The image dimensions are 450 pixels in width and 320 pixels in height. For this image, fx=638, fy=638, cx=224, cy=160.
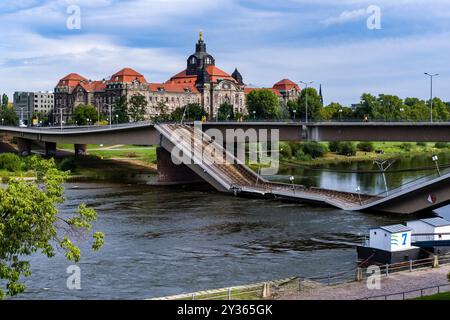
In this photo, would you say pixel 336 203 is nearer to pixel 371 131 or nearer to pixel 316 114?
pixel 371 131

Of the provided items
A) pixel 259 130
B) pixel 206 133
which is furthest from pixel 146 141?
pixel 259 130

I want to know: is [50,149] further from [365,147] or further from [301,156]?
[365,147]

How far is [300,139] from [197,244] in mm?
41479

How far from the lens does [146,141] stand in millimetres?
100438

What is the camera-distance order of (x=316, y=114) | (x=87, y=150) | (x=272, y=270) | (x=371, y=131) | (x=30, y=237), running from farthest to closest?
(x=316, y=114)
(x=87, y=150)
(x=371, y=131)
(x=272, y=270)
(x=30, y=237)

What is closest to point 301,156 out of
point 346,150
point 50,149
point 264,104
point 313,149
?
point 313,149

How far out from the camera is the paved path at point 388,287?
1302 inches

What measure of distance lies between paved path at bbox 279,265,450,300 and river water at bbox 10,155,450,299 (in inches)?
156

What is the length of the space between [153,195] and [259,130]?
20558 millimetres

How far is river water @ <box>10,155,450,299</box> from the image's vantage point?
128ft

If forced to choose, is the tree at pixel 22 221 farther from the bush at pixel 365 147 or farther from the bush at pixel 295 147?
the bush at pixel 365 147

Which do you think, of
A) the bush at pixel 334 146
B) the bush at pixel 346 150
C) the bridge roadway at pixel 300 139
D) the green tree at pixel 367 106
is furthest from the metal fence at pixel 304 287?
the green tree at pixel 367 106

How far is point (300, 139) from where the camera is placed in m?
89.2

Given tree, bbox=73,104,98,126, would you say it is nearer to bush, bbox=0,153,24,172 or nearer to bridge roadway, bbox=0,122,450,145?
bridge roadway, bbox=0,122,450,145
